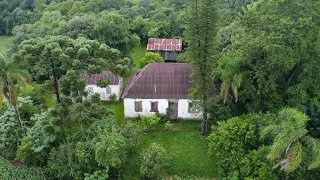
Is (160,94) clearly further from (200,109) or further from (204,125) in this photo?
(204,125)

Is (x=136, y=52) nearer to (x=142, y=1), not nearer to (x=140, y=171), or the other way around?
(x=142, y=1)

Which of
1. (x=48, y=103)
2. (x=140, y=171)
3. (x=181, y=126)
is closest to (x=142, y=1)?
(x=48, y=103)

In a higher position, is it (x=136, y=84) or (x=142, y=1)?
(x=142, y=1)

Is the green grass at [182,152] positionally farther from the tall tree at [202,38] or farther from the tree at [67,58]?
the tree at [67,58]

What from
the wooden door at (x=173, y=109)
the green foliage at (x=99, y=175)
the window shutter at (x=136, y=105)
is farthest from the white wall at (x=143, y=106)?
the green foliage at (x=99, y=175)

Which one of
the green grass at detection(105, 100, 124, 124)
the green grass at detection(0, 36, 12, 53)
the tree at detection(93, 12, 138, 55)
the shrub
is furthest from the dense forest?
the green grass at detection(0, 36, 12, 53)

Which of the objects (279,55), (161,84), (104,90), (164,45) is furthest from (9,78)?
(164,45)
